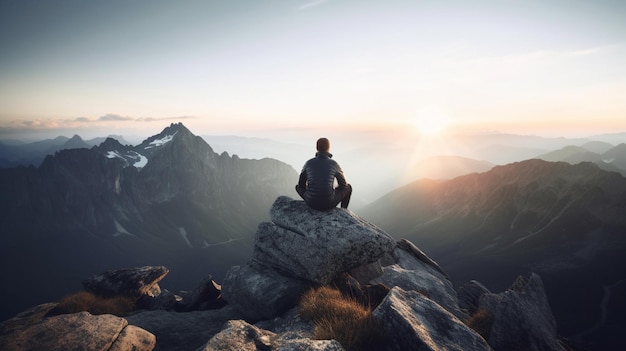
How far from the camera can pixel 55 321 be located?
8945 mm

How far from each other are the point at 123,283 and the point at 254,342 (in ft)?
56.5

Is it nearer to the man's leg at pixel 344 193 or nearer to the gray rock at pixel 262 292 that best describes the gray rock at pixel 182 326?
the gray rock at pixel 262 292

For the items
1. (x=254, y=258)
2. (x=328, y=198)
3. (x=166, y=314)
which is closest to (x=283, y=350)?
(x=328, y=198)

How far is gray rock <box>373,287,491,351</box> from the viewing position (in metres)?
6.25

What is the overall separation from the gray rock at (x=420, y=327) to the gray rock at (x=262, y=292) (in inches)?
230

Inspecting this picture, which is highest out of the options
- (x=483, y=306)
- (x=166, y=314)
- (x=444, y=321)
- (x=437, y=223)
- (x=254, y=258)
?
(x=444, y=321)

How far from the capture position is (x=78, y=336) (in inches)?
320

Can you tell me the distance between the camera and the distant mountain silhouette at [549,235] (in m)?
95.1

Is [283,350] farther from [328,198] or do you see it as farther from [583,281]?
[583,281]

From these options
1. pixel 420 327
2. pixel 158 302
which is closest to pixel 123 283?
pixel 158 302

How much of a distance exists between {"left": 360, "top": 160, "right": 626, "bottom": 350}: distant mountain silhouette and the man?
358 ft

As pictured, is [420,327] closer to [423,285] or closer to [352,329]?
[352,329]

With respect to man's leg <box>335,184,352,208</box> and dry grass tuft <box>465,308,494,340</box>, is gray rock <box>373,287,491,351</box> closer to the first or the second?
dry grass tuft <box>465,308,494,340</box>

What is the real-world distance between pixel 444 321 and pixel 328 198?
654 cm
